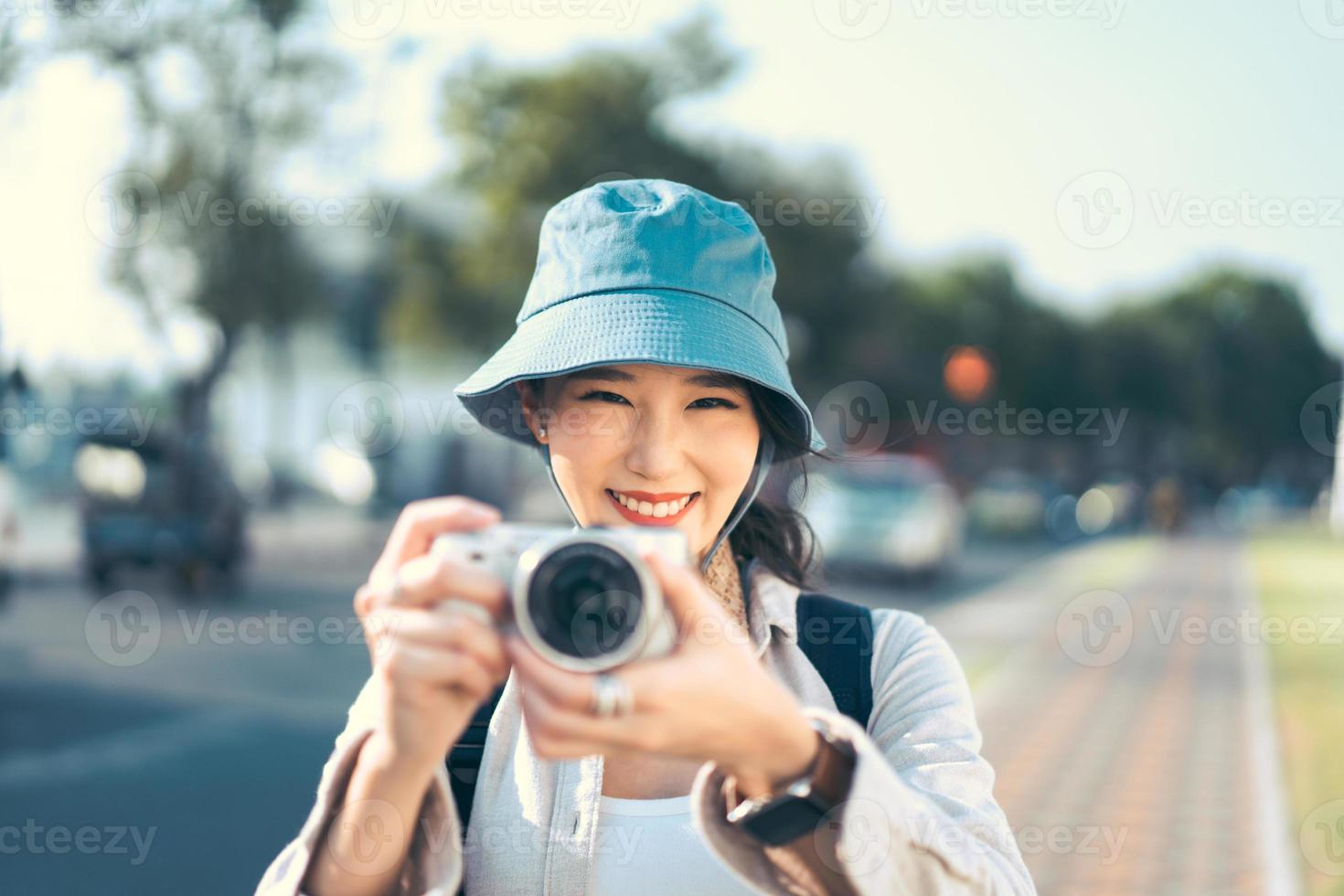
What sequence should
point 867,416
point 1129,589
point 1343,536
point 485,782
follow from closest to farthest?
1. point 485,782
2. point 1129,589
3. point 867,416
4. point 1343,536

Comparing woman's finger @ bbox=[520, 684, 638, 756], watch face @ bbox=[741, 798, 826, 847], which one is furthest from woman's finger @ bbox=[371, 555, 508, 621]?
watch face @ bbox=[741, 798, 826, 847]

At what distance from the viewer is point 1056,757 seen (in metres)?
7.69

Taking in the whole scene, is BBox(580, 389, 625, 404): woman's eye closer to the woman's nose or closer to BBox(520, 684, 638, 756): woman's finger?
Result: the woman's nose

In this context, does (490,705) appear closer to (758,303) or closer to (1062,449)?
(758,303)

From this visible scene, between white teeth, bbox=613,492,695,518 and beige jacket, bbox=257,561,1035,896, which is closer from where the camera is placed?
beige jacket, bbox=257,561,1035,896

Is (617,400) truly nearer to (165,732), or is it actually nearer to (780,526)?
(780,526)

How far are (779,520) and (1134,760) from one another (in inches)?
242

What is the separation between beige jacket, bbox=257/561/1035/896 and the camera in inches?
59.9

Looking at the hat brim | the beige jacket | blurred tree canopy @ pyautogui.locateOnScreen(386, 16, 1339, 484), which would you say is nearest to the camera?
the beige jacket

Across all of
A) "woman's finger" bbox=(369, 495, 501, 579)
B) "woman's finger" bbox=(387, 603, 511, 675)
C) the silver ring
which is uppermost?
"woman's finger" bbox=(369, 495, 501, 579)

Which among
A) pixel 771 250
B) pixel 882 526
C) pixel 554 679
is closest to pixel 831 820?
pixel 554 679

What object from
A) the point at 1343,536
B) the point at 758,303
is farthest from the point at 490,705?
the point at 1343,536

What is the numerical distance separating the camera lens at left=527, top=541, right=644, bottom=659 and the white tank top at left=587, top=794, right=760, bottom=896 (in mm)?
521

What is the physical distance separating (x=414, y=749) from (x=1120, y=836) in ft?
17.6
